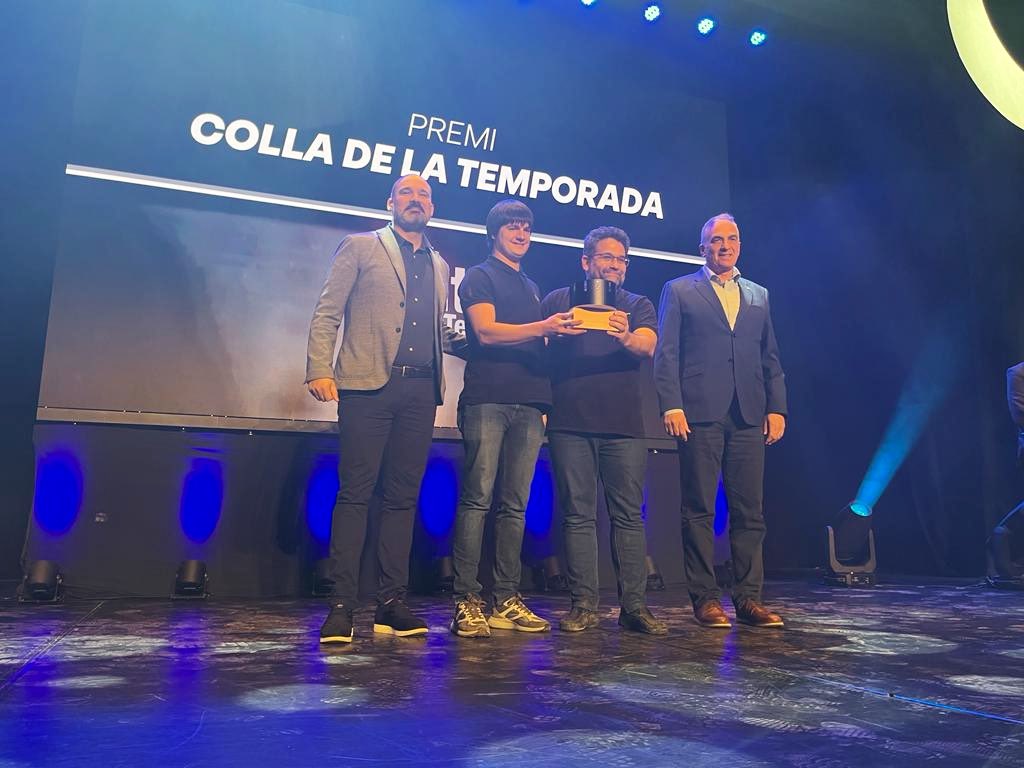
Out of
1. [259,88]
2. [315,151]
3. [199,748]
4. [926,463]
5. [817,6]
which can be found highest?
[817,6]

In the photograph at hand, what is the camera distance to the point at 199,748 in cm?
131

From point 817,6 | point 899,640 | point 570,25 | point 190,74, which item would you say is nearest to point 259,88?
point 190,74

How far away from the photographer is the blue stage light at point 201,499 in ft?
12.5

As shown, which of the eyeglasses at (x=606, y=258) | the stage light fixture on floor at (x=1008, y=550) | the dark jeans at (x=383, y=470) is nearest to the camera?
the dark jeans at (x=383, y=470)

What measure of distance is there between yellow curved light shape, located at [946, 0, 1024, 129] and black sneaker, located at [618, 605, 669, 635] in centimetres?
254

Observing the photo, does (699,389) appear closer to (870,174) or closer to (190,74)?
(190,74)

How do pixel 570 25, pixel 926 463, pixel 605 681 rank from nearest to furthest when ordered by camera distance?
pixel 605 681 → pixel 570 25 → pixel 926 463

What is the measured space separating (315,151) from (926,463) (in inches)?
165

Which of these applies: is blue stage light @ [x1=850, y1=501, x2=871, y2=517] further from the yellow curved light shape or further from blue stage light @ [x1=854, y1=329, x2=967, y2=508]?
the yellow curved light shape

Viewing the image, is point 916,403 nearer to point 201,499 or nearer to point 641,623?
point 641,623

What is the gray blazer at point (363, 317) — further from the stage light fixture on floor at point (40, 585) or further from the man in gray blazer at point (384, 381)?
the stage light fixture on floor at point (40, 585)

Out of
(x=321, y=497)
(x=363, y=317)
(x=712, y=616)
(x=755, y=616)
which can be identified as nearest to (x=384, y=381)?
(x=363, y=317)

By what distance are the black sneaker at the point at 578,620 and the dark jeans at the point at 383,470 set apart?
1.75 ft

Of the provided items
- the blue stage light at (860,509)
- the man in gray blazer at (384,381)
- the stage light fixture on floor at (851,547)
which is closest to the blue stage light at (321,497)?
the man in gray blazer at (384,381)
